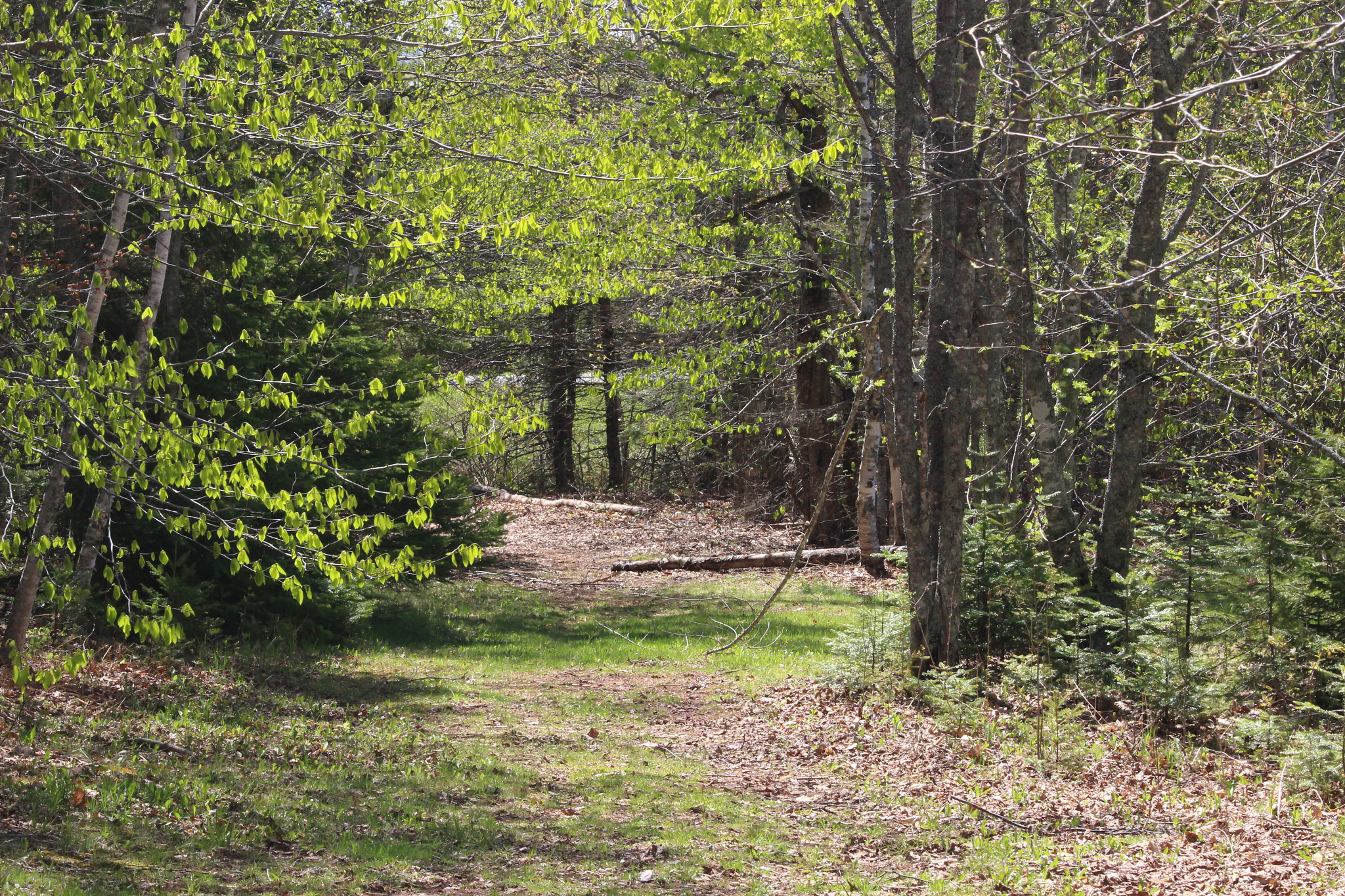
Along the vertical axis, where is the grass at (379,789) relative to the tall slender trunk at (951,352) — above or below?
below

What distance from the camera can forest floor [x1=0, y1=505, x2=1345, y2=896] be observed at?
5.75 metres

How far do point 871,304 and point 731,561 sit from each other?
5.82m

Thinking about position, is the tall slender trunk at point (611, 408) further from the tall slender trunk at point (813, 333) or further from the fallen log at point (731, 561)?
the fallen log at point (731, 561)

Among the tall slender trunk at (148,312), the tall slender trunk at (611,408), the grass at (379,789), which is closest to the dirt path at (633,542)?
the tall slender trunk at (611,408)

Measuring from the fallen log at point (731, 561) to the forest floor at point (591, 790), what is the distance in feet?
24.0

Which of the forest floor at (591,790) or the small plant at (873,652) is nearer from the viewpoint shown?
the forest floor at (591,790)

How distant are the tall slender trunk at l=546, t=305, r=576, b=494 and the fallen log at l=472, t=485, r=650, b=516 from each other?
186 cm

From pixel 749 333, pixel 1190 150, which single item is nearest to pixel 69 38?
pixel 1190 150

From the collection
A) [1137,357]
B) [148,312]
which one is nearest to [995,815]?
[1137,357]

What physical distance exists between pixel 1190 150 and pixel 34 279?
10.1 metres

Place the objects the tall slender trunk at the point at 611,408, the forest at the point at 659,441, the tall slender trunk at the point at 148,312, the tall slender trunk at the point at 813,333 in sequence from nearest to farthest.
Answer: the forest at the point at 659,441 < the tall slender trunk at the point at 148,312 < the tall slender trunk at the point at 813,333 < the tall slender trunk at the point at 611,408

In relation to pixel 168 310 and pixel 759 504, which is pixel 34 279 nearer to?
pixel 168 310

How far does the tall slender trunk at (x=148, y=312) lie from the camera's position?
6.32 metres

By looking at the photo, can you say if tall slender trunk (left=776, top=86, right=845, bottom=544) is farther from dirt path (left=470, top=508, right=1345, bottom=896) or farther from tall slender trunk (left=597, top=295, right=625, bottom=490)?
dirt path (left=470, top=508, right=1345, bottom=896)
